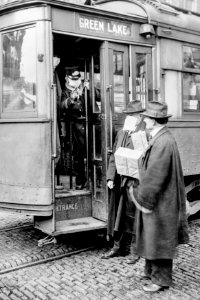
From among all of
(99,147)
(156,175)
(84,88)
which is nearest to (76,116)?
(84,88)

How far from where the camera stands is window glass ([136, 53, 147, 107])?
5746 mm

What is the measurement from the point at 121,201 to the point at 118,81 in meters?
1.64

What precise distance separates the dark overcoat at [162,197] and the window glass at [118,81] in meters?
1.52

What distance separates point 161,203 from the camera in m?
4.07

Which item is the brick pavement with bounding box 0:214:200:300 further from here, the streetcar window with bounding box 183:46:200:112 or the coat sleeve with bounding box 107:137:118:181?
the streetcar window with bounding box 183:46:200:112

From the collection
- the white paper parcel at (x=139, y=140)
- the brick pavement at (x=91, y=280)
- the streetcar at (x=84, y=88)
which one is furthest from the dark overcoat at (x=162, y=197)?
the streetcar at (x=84, y=88)

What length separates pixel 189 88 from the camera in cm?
636

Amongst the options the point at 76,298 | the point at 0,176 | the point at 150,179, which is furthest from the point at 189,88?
the point at 76,298

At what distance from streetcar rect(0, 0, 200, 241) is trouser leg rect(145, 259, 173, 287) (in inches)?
48.1

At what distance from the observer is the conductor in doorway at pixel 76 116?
6090 mm

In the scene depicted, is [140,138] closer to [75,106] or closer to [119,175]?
[119,175]

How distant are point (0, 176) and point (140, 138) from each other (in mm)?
1831

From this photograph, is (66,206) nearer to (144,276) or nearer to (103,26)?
(144,276)

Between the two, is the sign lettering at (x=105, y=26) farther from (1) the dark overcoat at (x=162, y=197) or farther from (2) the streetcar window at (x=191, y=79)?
(1) the dark overcoat at (x=162, y=197)
